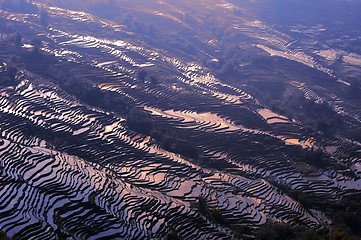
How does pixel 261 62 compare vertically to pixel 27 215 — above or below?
below

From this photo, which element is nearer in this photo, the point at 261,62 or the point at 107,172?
the point at 107,172

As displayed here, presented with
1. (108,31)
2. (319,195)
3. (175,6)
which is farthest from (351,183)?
(175,6)

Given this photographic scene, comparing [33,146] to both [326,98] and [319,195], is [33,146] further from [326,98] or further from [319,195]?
[326,98]

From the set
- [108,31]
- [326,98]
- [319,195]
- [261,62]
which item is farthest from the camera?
[108,31]

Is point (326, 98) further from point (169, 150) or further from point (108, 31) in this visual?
point (108, 31)

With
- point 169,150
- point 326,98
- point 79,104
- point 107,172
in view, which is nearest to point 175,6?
point 326,98

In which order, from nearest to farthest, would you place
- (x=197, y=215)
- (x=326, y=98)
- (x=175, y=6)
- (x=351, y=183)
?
1. (x=197, y=215)
2. (x=351, y=183)
3. (x=326, y=98)
4. (x=175, y=6)
